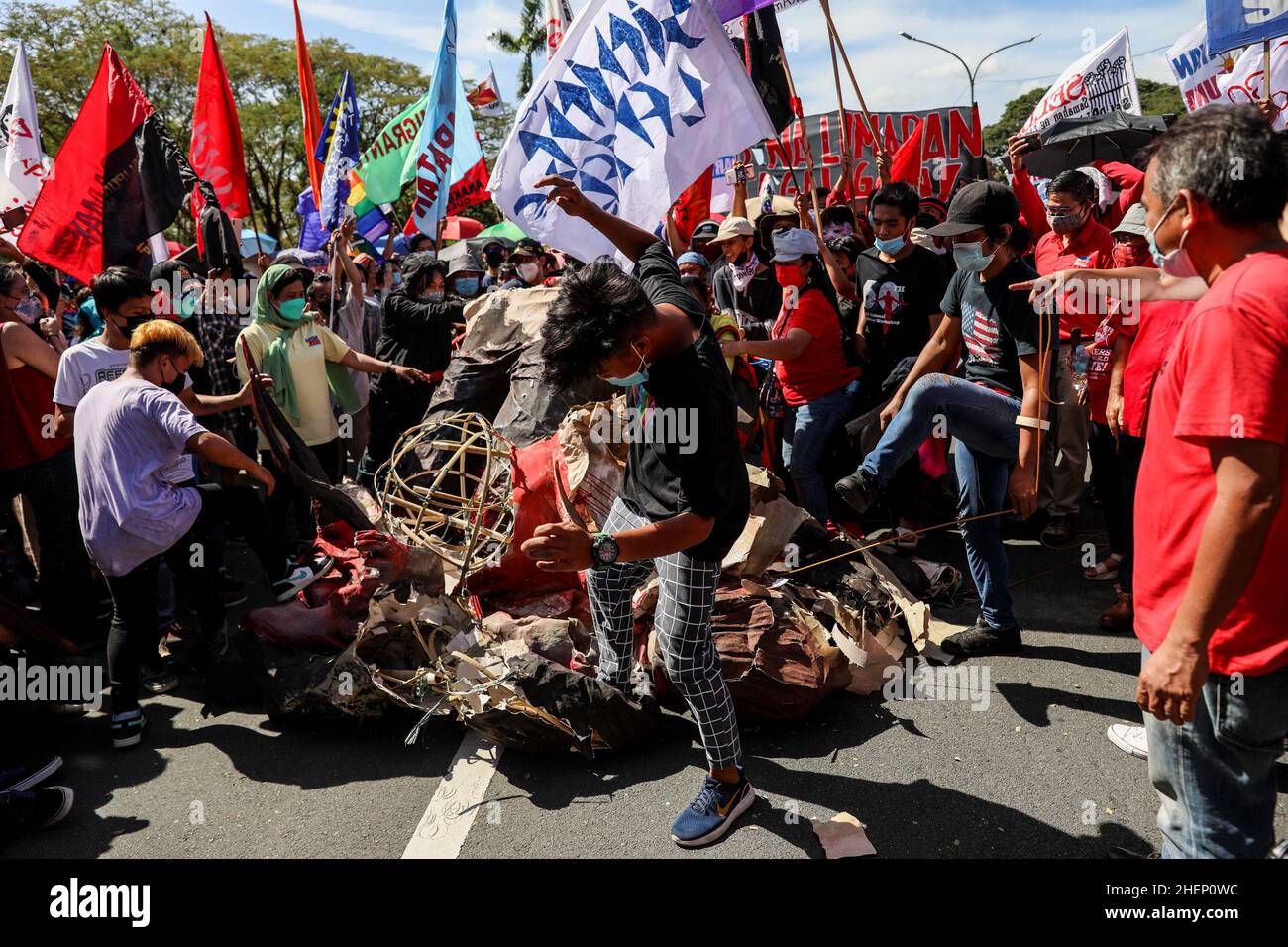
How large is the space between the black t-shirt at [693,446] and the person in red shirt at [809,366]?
229 centimetres

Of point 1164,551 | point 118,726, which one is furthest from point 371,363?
point 1164,551

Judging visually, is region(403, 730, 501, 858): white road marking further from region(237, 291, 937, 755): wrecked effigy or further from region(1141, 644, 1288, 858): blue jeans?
region(1141, 644, 1288, 858): blue jeans

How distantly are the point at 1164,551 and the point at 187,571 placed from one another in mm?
4183

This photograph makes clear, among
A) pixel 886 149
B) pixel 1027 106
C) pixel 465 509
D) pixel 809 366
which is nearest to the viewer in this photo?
pixel 465 509

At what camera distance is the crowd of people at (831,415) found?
1.87 metres

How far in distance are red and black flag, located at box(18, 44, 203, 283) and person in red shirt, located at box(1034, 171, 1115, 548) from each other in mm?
5970

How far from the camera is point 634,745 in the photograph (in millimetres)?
3666

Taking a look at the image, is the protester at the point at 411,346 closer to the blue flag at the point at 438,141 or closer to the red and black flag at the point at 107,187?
the blue flag at the point at 438,141

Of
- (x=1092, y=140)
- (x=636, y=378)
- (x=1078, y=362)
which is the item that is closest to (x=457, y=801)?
(x=636, y=378)

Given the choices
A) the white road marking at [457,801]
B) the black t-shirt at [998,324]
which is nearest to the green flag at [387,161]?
the black t-shirt at [998,324]

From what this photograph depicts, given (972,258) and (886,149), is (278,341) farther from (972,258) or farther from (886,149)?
(886,149)

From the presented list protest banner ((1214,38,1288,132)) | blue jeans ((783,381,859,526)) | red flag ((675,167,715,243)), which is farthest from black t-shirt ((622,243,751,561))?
protest banner ((1214,38,1288,132))

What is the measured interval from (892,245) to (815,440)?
58.5 inches

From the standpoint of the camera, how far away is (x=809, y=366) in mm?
5441
